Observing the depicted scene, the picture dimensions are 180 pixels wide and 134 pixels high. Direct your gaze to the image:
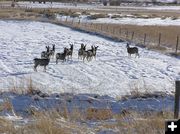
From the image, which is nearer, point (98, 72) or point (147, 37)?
point (98, 72)

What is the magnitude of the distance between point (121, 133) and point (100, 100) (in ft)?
21.1

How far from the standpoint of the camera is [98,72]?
70.1 feet

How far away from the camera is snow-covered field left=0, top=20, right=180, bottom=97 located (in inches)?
692

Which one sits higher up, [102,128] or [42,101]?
[102,128]

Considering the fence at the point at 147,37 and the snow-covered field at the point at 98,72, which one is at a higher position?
the snow-covered field at the point at 98,72

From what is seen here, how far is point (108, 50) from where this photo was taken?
30344 millimetres

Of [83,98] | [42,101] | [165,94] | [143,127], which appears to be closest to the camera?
[143,127]

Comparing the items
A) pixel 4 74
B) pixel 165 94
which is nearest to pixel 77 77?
pixel 4 74

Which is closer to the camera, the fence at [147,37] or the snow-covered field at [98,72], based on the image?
the snow-covered field at [98,72]

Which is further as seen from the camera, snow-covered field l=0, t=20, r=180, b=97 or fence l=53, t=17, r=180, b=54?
fence l=53, t=17, r=180, b=54

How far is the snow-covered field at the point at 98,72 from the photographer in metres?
17.6

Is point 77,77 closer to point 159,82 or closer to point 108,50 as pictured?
point 159,82

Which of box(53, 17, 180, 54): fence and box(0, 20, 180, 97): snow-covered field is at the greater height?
box(0, 20, 180, 97): snow-covered field

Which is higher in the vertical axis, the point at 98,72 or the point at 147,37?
the point at 98,72
